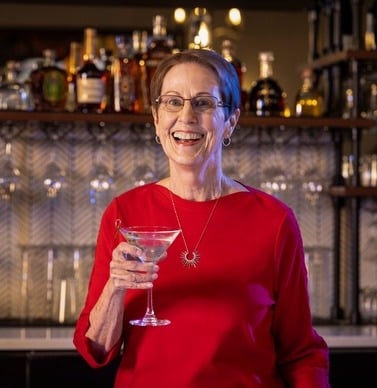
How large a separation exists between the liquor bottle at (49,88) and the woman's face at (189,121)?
5.31 feet

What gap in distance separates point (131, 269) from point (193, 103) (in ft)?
1.34

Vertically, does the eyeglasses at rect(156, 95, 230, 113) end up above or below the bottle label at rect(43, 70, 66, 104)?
below

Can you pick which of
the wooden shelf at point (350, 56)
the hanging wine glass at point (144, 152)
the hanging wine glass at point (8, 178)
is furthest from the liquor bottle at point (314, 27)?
the hanging wine glass at point (8, 178)

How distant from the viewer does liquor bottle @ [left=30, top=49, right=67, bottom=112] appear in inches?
149

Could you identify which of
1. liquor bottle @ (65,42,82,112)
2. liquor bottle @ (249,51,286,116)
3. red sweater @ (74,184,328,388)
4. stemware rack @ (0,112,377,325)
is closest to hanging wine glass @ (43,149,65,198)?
stemware rack @ (0,112,377,325)

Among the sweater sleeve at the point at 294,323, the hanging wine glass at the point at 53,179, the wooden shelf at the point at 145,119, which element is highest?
the wooden shelf at the point at 145,119

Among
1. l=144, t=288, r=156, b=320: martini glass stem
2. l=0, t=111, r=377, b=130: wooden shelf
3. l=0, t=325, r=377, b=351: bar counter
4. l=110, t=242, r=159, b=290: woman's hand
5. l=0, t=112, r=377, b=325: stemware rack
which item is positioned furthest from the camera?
l=0, t=112, r=377, b=325: stemware rack

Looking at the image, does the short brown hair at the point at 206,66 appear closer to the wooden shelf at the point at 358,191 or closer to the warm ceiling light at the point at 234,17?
the wooden shelf at the point at 358,191

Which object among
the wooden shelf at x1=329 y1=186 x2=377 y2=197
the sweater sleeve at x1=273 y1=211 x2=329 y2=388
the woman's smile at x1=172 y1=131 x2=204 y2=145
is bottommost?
the sweater sleeve at x1=273 y1=211 x2=329 y2=388

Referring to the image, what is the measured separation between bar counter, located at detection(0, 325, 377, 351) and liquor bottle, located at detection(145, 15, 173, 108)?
96 cm

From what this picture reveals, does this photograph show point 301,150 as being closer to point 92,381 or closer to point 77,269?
point 77,269

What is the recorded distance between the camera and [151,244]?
207cm

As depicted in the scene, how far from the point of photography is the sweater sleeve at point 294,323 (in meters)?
2.23

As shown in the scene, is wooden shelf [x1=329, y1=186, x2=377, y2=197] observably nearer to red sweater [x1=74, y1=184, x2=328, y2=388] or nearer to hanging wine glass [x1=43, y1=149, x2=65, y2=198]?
hanging wine glass [x1=43, y1=149, x2=65, y2=198]
